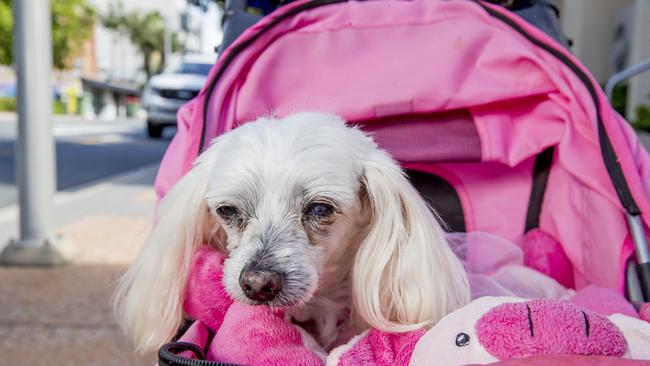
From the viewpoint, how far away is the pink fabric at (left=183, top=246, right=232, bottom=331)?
56.3 inches

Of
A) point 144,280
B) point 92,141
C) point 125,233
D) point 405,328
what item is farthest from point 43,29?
point 92,141

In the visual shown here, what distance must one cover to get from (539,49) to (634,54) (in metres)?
5.50

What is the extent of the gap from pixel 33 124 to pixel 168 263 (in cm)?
230

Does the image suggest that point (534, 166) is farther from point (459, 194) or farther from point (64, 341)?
point (64, 341)

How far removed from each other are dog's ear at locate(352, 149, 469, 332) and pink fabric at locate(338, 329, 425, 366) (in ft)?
0.06

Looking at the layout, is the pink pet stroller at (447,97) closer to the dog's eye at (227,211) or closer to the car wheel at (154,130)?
the dog's eye at (227,211)

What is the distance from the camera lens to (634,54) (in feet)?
21.5

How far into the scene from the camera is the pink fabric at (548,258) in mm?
Answer: 1850

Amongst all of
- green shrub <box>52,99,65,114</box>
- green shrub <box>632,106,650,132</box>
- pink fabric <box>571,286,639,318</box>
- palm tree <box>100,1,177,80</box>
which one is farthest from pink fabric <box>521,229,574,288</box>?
palm tree <box>100,1,177,80</box>

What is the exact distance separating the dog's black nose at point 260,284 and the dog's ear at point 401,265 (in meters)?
0.22

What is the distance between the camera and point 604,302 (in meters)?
1.43

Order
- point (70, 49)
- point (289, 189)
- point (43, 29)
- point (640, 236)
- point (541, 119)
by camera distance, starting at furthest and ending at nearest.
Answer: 1. point (70, 49)
2. point (43, 29)
3. point (541, 119)
4. point (640, 236)
5. point (289, 189)

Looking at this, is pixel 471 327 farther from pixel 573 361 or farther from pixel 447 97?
pixel 447 97

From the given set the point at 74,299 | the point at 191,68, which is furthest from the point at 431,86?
the point at 191,68
